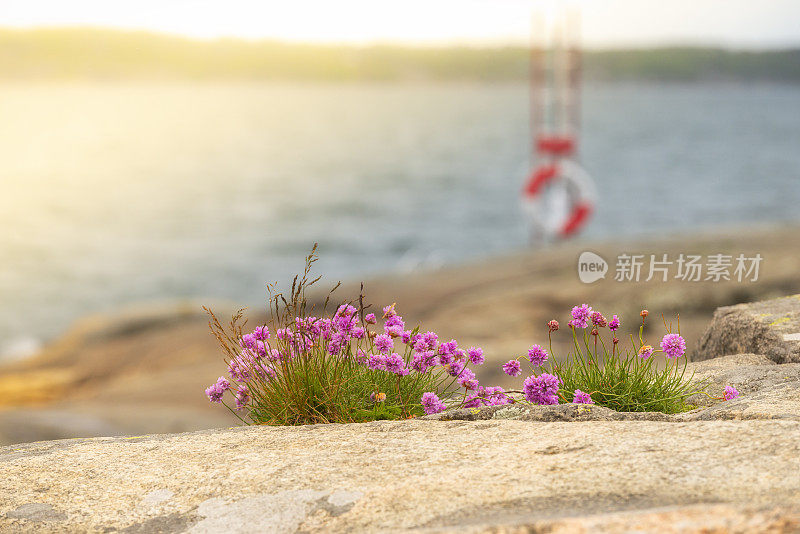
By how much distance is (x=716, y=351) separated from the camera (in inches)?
219

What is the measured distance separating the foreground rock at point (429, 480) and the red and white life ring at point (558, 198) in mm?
26026

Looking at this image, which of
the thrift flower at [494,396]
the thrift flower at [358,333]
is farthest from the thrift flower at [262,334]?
the thrift flower at [494,396]

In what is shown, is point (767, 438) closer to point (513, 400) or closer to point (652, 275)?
point (513, 400)

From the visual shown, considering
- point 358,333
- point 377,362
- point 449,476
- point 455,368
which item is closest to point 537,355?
point 455,368

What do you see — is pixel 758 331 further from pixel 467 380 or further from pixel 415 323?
pixel 415 323

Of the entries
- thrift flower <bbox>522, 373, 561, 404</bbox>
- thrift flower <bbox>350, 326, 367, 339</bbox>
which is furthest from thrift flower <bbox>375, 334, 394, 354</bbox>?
thrift flower <bbox>522, 373, 561, 404</bbox>

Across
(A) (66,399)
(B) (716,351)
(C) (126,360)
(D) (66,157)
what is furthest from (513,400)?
(D) (66,157)

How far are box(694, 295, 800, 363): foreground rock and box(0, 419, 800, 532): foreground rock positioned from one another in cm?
178

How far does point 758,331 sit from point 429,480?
Result: 3.01 metres

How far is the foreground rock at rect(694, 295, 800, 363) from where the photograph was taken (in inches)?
183

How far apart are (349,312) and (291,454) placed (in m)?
A: 0.96

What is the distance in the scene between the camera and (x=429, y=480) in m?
2.82

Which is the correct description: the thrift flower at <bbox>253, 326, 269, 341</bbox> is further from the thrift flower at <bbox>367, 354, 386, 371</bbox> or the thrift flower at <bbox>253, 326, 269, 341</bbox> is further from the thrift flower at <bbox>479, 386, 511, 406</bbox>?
the thrift flower at <bbox>479, 386, 511, 406</bbox>

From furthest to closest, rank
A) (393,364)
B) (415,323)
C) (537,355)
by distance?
(415,323), (537,355), (393,364)
